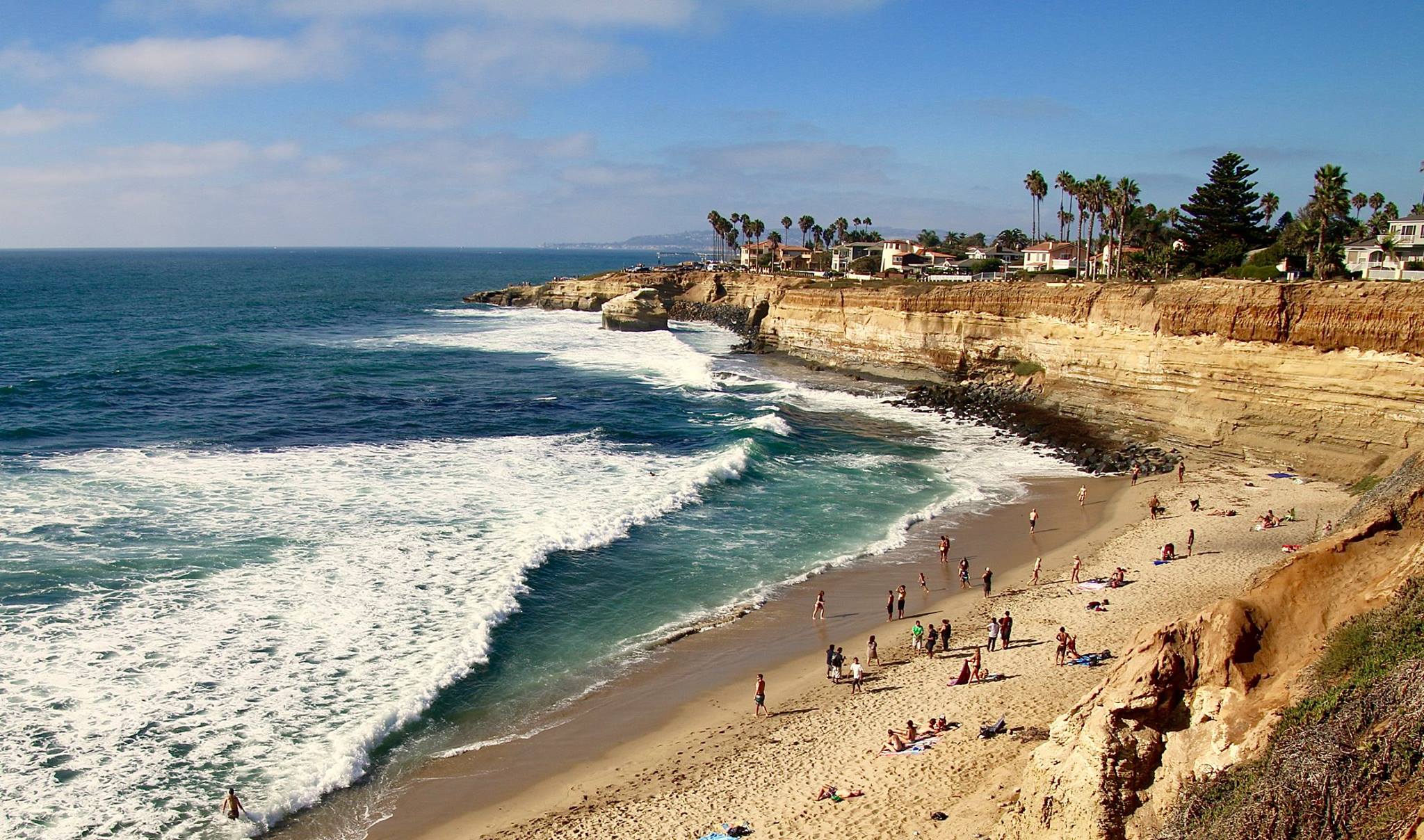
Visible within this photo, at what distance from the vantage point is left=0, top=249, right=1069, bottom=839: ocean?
674 inches

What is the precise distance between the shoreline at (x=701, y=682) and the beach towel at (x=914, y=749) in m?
3.24

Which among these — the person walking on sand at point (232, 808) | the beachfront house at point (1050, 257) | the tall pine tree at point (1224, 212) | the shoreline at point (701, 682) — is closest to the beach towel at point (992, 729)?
the shoreline at point (701, 682)

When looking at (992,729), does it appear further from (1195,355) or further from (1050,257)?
(1050,257)

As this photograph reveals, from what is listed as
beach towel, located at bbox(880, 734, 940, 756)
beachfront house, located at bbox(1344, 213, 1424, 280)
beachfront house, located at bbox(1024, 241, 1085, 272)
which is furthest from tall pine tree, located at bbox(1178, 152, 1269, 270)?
→ beach towel, located at bbox(880, 734, 940, 756)

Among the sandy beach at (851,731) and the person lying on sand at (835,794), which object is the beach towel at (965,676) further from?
the person lying on sand at (835,794)

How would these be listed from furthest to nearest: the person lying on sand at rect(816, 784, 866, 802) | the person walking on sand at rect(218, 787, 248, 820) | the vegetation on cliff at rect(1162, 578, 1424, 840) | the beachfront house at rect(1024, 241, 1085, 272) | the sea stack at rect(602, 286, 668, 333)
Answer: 1. the sea stack at rect(602, 286, 668, 333)
2. the beachfront house at rect(1024, 241, 1085, 272)
3. the person lying on sand at rect(816, 784, 866, 802)
4. the person walking on sand at rect(218, 787, 248, 820)
5. the vegetation on cliff at rect(1162, 578, 1424, 840)

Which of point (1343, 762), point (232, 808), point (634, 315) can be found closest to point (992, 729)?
point (1343, 762)

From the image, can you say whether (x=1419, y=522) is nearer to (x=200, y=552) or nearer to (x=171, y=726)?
(x=171, y=726)

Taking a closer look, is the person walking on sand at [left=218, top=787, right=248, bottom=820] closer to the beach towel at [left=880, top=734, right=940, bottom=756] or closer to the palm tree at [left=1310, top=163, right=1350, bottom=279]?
the beach towel at [left=880, top=734, right=940, bottom=756]

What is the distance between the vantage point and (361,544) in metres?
26.7

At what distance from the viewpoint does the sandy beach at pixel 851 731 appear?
49.3 ft

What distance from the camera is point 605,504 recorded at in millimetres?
31797

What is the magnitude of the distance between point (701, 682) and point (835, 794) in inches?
210

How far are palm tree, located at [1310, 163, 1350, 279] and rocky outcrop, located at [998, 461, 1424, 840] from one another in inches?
1525
